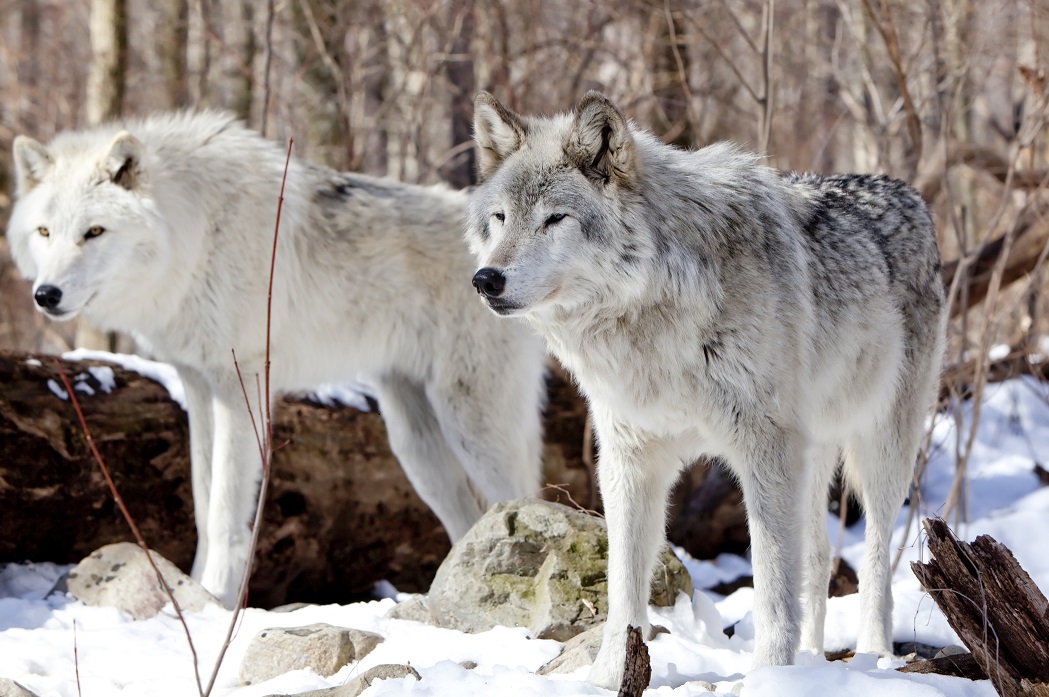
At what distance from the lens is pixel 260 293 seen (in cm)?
522

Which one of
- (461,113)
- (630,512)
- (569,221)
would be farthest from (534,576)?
(461,113)

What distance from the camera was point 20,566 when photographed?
16.5 feet

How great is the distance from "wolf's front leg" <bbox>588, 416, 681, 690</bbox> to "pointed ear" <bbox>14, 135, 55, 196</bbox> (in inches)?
140

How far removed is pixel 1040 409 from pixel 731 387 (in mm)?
7536

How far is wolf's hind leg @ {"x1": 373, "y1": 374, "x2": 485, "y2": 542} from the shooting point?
5578 millimetres

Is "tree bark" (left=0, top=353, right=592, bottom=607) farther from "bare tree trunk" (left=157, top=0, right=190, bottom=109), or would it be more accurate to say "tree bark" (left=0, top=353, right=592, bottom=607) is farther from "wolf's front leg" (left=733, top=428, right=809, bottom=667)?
"bare tree trunk" (left=157, top=0, right=190, bottom=109)

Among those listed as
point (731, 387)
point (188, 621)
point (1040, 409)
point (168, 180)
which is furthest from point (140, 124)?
point (1040, 409)

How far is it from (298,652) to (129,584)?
4.75ft

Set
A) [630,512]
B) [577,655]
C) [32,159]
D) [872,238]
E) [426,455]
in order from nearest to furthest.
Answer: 1. [630,512]
2. [577,655]
3. [872,238]
4. [32,159]
5. [426,455]

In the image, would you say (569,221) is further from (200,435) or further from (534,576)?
(200,435)

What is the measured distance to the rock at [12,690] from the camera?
10.2 ft

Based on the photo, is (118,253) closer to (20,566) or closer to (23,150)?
(23,150)

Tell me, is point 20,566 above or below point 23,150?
below

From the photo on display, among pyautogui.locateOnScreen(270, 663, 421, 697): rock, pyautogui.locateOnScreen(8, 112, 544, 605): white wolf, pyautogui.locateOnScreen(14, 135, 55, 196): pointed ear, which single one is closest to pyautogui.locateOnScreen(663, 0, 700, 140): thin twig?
pyautogui.locateOnScreen(8, 112, 544, 605): white wolf
